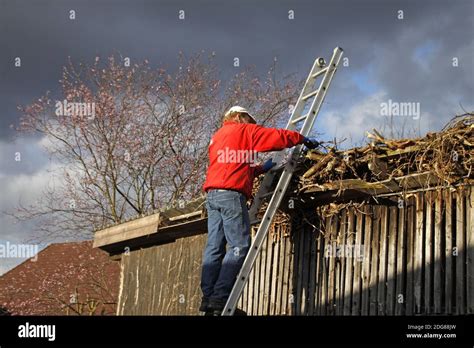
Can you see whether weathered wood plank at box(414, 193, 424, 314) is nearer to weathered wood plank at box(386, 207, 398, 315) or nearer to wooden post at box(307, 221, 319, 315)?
weathered wood plank at box(386, 207, 398, 315)

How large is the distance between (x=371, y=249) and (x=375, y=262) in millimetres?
156

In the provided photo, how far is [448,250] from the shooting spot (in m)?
6.46

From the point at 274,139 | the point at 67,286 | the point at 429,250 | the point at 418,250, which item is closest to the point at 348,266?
the point at 418,250

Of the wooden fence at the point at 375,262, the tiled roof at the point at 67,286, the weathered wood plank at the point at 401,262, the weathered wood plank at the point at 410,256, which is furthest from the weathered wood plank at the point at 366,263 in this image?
the tiled roof at the point at 67,286

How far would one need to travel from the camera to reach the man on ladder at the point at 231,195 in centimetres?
633

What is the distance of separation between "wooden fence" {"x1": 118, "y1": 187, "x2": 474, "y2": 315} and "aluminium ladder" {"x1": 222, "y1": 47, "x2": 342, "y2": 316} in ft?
2.84

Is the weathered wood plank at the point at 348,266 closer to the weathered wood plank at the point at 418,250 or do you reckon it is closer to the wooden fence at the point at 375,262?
the wooden fence at the point at 375,262

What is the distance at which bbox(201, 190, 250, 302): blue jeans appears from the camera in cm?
629

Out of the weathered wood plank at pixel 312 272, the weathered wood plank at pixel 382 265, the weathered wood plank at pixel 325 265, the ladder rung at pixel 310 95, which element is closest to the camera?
the weathered wood plank at pixel 382 265

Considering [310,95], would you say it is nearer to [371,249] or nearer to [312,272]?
[371,249]

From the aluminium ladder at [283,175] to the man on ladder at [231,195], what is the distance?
10 cm

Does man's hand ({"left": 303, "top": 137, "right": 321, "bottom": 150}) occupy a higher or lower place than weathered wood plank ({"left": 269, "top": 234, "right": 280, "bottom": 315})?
higher

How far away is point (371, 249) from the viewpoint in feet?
23.4

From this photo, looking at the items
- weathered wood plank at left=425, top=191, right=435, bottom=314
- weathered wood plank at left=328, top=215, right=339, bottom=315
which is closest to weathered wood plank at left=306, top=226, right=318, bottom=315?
weathered wood plank at left=328, top=215, right=339, bottom=315
